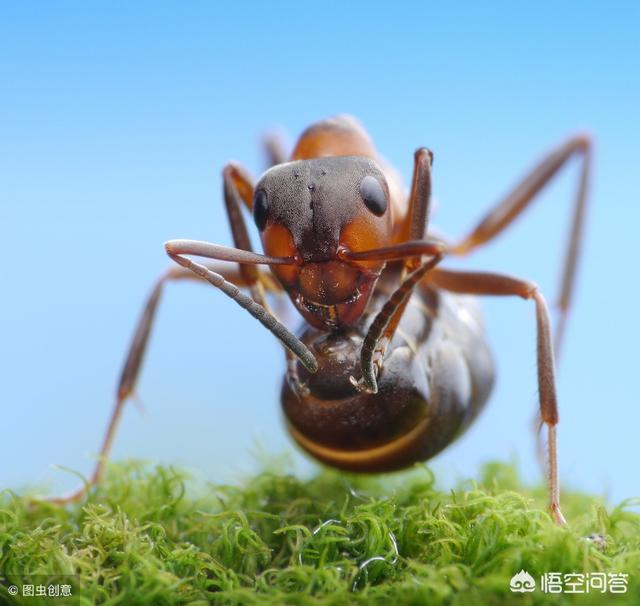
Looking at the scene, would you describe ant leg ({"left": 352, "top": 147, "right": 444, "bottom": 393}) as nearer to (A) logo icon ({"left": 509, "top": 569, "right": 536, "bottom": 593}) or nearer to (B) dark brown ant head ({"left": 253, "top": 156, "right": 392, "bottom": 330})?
(B) dark brown ant head ({"left": 253, "top": 156, "right": 392, "bottom": 330})

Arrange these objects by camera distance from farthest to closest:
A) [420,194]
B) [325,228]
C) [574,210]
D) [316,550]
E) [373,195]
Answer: [574,210] < [420,194] < [373,195] < [325,228] < [316,550]

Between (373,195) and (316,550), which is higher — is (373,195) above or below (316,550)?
above

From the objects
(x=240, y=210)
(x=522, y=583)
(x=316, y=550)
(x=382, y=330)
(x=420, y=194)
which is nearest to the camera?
(x=522, y=583)

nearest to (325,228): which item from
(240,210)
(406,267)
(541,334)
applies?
(406,267)

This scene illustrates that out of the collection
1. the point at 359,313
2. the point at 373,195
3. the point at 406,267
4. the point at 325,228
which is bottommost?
the point at 359,313

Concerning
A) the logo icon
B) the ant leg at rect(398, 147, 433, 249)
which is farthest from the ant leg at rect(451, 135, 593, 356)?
the logo icon

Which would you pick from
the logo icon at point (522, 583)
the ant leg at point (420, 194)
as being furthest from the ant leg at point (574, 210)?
the logo icon at point (522, 583)

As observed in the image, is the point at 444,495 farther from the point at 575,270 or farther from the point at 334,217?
the point at 575,270

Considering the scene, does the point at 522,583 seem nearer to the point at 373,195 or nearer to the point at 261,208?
the point at 373,195
